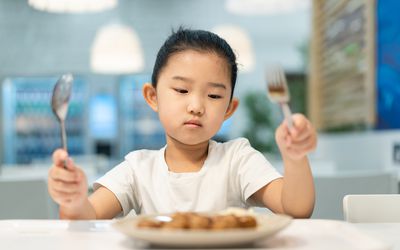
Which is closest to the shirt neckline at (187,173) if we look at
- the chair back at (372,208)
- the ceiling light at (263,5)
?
the chair back at (372,208)

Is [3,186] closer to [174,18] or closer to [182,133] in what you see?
[182,133]

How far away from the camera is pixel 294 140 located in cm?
84

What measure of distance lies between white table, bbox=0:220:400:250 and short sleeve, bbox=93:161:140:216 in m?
0.28

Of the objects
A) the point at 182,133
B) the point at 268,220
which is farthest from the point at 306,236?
the point at 182,133

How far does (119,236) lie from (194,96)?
1.35 feet

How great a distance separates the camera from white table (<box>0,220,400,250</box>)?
721mm

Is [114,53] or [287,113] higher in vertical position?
[114,53]

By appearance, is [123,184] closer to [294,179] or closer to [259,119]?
[294,179]

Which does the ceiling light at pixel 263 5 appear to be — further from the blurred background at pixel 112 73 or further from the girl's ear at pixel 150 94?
the girl's ear at pixel 150 94

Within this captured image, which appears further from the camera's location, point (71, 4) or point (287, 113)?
point (71, 4)

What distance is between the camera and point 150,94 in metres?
1.34

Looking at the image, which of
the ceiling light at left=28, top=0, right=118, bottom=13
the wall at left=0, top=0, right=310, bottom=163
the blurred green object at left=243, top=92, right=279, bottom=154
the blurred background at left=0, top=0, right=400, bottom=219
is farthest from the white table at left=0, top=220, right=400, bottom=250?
the blurred green object at left=243, top=92, right=279, bottom=154

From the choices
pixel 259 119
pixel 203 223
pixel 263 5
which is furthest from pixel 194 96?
pixel 259 119

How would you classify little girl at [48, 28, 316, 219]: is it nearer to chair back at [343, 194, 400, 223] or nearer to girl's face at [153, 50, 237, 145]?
girl's face at [153, 50, 237, 145]
